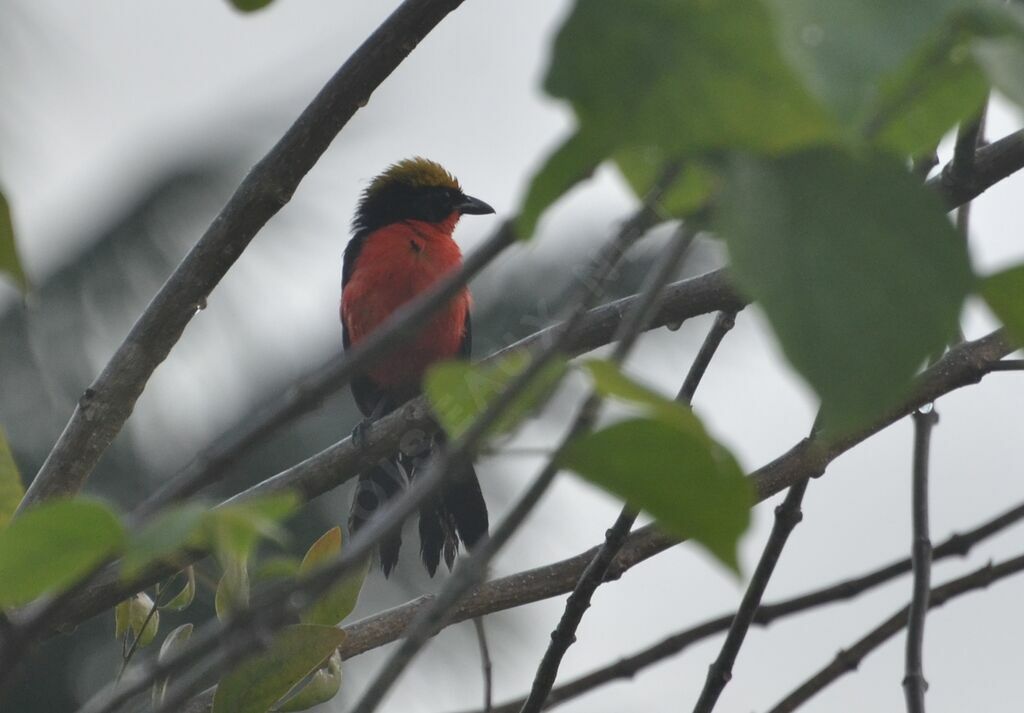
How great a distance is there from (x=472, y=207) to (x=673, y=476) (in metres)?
5.09

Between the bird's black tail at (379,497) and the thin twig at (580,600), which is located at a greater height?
the bird's black tail at (379,497)

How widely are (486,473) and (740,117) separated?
6335 mm

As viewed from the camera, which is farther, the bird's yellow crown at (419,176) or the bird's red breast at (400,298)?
the bird's yellow crown at (419,176)

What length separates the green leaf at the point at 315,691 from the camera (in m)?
1.71

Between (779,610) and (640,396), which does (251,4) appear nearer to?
(640,396)

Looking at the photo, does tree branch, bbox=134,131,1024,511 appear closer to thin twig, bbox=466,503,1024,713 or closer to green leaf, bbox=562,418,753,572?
green leaf, bbox=562,418,753,572

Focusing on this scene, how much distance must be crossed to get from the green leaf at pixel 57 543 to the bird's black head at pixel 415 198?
4961mm

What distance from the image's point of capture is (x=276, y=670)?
152 cm

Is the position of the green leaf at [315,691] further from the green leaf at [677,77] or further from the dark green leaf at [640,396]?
the green leaf at [677,77]

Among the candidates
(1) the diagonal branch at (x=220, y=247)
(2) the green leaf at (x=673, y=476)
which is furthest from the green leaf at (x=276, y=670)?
(2) the green leaf at (x=673, y=476)

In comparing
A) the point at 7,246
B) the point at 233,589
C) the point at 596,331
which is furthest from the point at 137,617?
the point at 7,246

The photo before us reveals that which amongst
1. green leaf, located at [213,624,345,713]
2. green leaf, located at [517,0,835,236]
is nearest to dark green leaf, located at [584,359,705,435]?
green leaf, located at [517,0,835,236]

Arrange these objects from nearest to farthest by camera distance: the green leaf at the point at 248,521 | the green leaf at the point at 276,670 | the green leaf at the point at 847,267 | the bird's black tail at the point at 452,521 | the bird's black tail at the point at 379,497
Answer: the green leaf at the point at 847,267 → the green leaf at the point at 248,521 → the green leaf at the point at 276,670 → the bird's black tail at the point at 379,497 → the bird's black tail at the point at 452,521

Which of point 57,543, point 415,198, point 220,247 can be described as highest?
point 415,198
